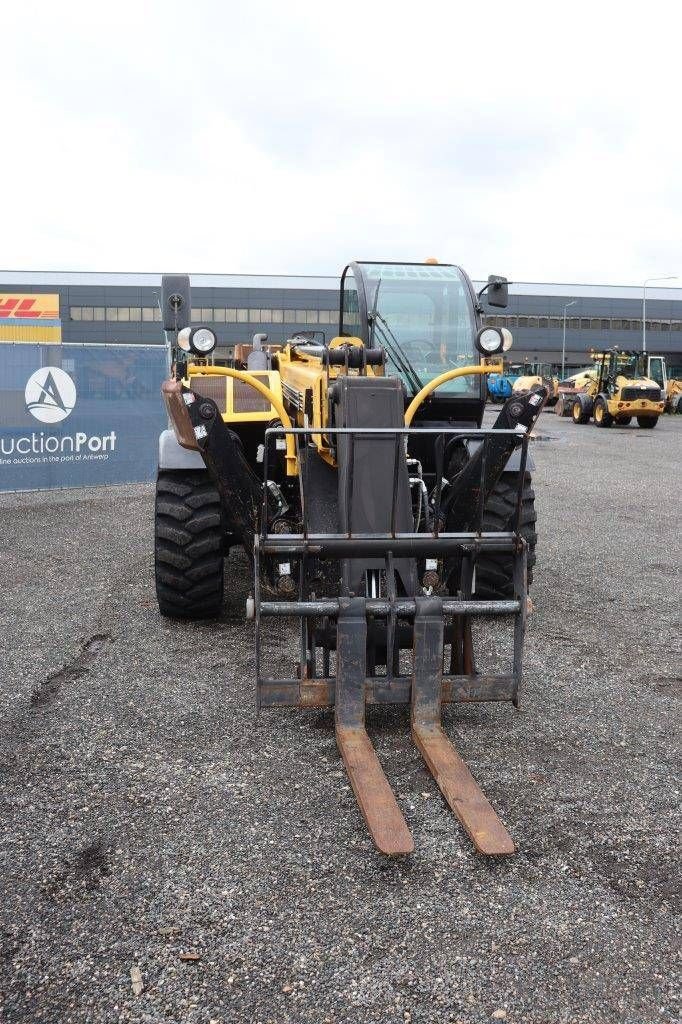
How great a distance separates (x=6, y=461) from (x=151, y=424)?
225cm

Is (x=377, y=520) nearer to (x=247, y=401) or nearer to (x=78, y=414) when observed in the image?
(x=247, y=401)

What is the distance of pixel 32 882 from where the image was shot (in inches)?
123

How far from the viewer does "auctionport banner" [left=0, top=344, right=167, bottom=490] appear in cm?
1204

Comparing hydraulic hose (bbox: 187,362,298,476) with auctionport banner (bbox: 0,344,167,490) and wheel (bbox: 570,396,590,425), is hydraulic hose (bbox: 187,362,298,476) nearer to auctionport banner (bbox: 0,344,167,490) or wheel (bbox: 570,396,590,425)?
auctionport banner (bbox: 0,344,167,490)

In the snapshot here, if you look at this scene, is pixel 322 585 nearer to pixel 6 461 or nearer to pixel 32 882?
pixel 32 882

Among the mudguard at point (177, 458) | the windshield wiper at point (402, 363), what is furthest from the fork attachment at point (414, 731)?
the windshield wiper at point (402, 363)

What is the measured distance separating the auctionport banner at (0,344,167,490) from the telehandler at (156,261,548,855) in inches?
249

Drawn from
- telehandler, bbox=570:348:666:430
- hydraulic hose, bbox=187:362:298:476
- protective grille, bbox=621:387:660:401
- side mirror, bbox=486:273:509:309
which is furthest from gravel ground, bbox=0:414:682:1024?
telehandler, bbox=570:348:666:430

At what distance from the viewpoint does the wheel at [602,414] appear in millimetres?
29719

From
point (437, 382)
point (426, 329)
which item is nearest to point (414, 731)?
point (437, 382)

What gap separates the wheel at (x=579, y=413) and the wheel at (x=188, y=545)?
27797mm

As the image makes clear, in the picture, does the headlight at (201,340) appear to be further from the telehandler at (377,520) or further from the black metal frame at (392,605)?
the black metal frame at (392,605)

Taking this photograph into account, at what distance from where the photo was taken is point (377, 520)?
15.4 feet

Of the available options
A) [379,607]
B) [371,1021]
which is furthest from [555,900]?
[379,607]
